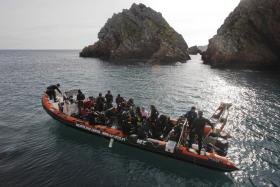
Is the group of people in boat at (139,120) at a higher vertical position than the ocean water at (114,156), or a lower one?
higher

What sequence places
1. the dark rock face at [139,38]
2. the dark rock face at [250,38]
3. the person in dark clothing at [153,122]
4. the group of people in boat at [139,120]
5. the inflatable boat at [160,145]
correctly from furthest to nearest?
the dark rock face at [139,38]
the dark rock face at [250,38]
the person in dark clothing at [153,122]
the group of people in boat at [139,120]
the inflatable boat at [160,145]

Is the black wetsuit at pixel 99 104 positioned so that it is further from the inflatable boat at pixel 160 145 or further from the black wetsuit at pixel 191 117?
the black wetsuit at pixel 191 117

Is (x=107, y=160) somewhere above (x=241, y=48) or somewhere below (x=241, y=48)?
below

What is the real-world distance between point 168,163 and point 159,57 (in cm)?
6421

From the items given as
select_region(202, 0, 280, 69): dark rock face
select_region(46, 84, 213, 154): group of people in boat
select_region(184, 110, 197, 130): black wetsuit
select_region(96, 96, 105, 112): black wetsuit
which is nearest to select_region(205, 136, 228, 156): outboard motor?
select_region(46, 84, 213, 154): group of people in boat

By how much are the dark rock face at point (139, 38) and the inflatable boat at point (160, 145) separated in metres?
61.5

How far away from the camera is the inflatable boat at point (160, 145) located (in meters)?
11.9

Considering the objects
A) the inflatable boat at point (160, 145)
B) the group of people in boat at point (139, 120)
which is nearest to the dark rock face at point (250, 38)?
the inflatable boat at point (160, 145)

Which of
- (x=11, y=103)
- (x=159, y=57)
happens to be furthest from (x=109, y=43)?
(x=11, y=103)

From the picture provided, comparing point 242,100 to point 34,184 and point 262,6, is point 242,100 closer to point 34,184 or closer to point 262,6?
point 34,184

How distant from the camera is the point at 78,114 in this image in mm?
17828

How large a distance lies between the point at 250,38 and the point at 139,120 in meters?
49.8

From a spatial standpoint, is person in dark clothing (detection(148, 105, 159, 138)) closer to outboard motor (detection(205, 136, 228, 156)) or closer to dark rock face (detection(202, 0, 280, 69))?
outboard motor (detection(205, 136, 228, 156))

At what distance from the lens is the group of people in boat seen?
12.8 meters
